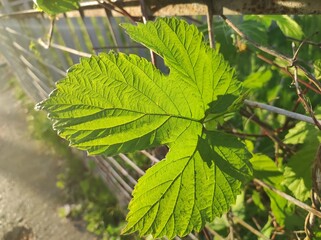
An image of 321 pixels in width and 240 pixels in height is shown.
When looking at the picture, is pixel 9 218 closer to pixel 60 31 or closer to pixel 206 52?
pixel 60 31

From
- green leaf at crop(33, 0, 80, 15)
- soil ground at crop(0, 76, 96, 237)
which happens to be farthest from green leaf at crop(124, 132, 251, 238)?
soil ground at crop(0, 76, 96, 237)

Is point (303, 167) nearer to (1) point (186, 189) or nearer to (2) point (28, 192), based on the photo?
(1) point (186, 189)

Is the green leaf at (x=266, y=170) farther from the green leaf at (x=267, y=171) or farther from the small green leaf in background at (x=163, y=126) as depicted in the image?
the small green leaf in background at (x=163, y=126)

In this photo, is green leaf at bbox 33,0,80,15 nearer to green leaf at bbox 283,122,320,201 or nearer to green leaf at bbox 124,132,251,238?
green leaf at bbox 124,132,251,238

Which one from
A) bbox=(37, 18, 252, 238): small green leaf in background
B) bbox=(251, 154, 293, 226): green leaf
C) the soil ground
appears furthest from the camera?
the soil ground

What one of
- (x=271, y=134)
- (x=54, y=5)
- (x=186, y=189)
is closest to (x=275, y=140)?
(x=271, y=134)
